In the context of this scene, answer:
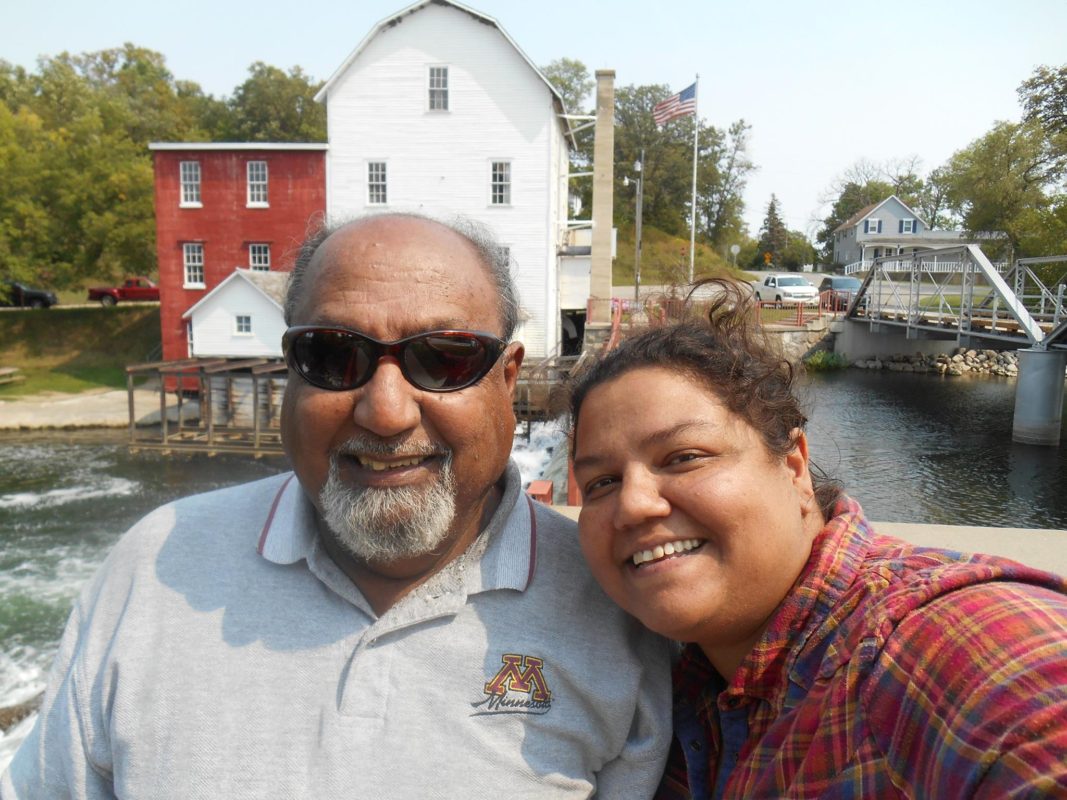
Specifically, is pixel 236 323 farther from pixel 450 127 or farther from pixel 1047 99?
pixel 1047 99

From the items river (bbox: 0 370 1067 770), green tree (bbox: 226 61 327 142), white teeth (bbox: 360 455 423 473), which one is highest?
green tree (bbox: 226 61 327 142)

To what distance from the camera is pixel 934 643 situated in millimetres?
1265

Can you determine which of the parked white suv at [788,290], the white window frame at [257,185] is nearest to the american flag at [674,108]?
the parked white suv at [788,290]

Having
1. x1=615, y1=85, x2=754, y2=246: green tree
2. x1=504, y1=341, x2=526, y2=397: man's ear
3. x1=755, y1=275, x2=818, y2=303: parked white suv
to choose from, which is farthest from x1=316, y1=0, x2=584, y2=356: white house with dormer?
x1=615, y1=85, x2=754, y2=246: green tree

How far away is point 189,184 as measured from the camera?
31.3 metres

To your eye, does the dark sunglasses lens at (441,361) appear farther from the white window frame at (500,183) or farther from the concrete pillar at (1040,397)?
the white window frame at (500,183)

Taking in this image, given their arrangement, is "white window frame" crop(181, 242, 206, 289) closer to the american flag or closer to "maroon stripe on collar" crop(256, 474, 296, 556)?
the american flag

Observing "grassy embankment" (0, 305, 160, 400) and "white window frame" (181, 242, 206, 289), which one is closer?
"white window frame" (181, 242, 206, 289)

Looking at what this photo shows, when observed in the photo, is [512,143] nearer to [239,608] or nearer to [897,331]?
[897,331]

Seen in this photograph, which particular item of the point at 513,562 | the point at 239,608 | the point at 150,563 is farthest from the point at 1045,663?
the point at 150,563

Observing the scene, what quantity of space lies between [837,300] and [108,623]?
135ft

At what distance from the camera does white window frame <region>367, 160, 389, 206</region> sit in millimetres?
29672

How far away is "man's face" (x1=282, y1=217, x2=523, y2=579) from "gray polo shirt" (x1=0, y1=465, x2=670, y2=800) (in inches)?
4.9

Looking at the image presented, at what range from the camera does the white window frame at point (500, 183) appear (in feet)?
96.7
